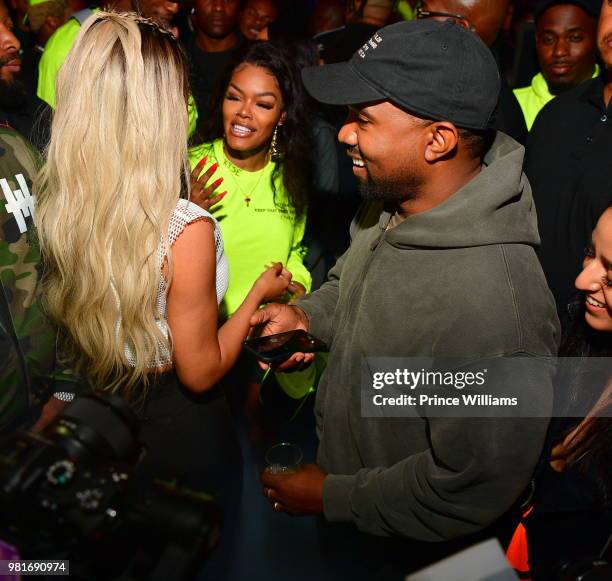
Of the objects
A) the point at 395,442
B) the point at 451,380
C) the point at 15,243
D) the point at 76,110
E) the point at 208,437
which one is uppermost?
the point at 76,110

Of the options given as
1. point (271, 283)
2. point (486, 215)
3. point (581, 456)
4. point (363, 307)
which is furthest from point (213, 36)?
point (581, 456)

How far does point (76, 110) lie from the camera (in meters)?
1.38

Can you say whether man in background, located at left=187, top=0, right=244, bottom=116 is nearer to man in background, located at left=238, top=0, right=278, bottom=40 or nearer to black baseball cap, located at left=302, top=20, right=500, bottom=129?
man in background, located at left=238, top=0, right=278, bottom=40

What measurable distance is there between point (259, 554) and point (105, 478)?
166 centimetres

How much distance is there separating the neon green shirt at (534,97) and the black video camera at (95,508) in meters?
2.92

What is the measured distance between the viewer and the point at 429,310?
1318 millimetres

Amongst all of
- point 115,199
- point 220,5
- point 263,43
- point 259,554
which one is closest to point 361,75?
point 115,199

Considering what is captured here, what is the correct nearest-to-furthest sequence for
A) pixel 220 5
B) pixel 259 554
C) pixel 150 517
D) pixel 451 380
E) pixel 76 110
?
pixel 150 517, pixel 451 380, pixel 76 110, pixel 259 554, pixel 220 5

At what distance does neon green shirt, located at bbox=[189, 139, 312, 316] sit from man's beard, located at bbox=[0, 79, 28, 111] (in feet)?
2.26

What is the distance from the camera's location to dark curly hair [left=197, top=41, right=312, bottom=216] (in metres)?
2.58

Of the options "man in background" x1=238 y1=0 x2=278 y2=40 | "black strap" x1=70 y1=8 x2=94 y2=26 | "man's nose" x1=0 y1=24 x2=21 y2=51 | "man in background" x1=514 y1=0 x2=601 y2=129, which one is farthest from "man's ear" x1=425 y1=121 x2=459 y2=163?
"man in background" x1=238 y1=0 x2=278 y2=40

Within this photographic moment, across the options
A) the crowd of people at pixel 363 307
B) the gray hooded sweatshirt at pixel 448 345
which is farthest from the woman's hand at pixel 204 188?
the gray hooded sweatshirt at pixel 448 345

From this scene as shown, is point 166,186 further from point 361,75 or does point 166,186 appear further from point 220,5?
point 220,5

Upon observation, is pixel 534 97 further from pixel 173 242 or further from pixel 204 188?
pixel 173 242
